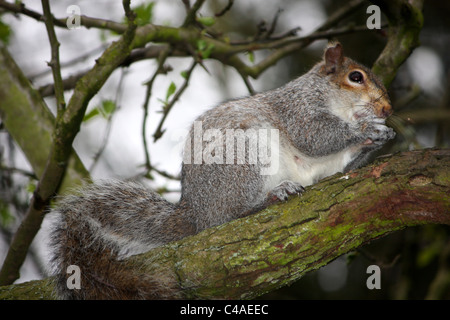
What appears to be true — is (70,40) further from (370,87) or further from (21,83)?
(370,87)

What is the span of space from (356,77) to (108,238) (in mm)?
1900

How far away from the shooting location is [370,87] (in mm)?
2953

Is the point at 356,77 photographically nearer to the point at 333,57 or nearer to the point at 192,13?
the point at 333,57

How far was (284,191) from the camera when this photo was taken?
2.43m

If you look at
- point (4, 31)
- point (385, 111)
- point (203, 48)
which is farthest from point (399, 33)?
point (4, 31)

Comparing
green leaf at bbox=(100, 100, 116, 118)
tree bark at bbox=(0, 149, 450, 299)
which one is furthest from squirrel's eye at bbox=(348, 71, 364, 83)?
green leaf at bbox=(100, 100, 116, 118)

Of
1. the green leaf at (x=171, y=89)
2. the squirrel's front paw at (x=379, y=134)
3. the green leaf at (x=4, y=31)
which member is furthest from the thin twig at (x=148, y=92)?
the squirrel's front paw at (x=379, y=134)

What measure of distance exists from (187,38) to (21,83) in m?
1.19

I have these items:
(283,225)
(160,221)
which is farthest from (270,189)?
(160,221)

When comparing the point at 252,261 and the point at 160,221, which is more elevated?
the point at 160,221

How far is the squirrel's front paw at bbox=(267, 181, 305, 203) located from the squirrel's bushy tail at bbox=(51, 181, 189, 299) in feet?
2.26

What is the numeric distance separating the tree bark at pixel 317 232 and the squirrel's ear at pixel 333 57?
1110 mm

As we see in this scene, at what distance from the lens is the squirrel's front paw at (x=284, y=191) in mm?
2402

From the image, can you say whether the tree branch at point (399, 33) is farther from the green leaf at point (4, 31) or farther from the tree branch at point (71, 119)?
the green leaf at point (4, 31)
